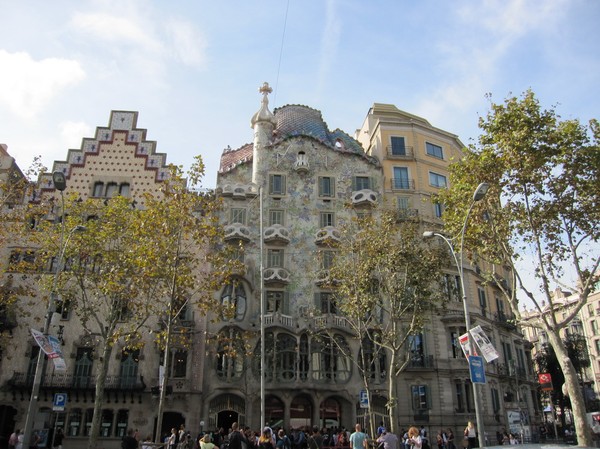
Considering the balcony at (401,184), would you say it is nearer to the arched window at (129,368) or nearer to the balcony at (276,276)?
the balcony at (276,276)

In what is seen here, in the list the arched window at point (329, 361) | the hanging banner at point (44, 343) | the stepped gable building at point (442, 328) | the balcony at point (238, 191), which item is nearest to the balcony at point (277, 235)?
the balcony at point (238, 191)

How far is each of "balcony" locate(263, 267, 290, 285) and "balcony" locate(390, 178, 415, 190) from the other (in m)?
12.3

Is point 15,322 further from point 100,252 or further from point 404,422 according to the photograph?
point 404,422

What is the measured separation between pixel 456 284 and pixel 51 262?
3059cm

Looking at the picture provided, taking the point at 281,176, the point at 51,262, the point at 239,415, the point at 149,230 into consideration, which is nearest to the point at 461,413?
the point at 239,415

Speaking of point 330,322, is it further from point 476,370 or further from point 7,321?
point 7,321

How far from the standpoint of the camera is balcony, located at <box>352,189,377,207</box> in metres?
40.2

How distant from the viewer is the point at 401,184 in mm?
42406

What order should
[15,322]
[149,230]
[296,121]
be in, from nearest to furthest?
1. [149,230]
2. [15,322]
3. [296,121]

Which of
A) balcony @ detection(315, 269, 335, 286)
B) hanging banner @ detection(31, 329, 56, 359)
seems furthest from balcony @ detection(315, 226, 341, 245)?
hanging banner @ detection(31, 329, 56, 359)

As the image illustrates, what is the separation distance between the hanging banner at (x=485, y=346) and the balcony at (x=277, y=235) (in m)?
21.8

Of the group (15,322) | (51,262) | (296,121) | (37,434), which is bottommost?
(37,434)

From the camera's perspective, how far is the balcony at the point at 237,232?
124 ft

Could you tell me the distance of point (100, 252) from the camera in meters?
24.8
